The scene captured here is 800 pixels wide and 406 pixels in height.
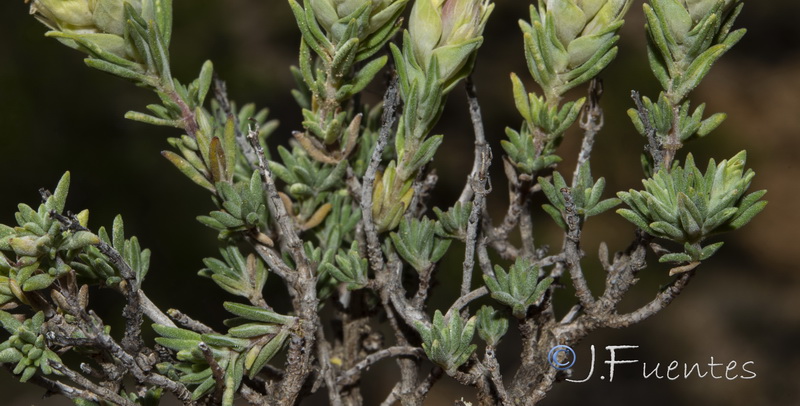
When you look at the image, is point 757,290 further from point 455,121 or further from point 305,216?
point 305,216

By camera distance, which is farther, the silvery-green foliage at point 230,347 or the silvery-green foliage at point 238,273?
the silvery-green foliage at point 238,273

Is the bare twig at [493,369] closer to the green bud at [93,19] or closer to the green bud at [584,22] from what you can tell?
the green bud at [584,22]

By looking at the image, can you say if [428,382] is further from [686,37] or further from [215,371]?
[686,37]

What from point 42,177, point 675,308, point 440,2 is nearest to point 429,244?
point 440,2

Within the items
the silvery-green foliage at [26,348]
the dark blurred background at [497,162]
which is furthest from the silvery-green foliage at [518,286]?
the dark blurred background at [497,162]

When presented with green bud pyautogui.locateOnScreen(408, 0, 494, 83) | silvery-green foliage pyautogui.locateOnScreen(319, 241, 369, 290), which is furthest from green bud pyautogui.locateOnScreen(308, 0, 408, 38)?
silvery-green foliage pyautogui.locateOnScreen(319, 241, 369, 290)

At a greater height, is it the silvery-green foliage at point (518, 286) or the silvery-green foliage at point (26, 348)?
the silvery-green foliage at point (26, 348)
